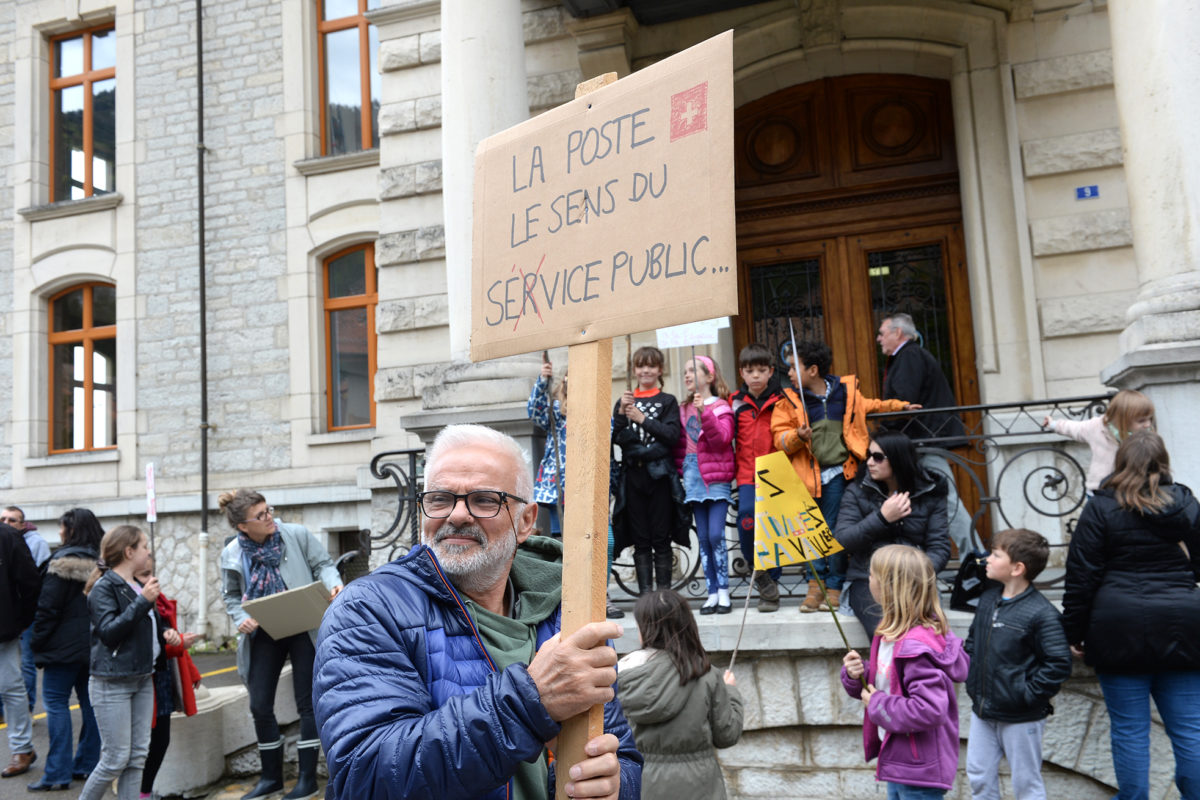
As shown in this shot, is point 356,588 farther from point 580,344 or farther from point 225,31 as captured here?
point 225,31

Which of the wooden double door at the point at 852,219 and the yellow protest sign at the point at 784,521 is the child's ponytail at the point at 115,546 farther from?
the wooden double door at the point at 852,219

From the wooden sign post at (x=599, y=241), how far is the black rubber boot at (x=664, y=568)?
4.05 metres

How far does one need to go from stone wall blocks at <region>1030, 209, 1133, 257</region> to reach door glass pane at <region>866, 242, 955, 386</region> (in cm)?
109

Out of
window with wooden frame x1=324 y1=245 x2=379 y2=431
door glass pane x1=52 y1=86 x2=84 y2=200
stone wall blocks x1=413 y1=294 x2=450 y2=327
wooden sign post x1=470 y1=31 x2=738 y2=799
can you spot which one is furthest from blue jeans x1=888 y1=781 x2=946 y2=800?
door glass pane x1=52 y1=86 x2=84 y2=200

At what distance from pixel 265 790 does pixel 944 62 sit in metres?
8.09

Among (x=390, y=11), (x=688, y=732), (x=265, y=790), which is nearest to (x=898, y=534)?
(x=688, y=732)

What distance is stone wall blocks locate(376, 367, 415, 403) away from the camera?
9.47m

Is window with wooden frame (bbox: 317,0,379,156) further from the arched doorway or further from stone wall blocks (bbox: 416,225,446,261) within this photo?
the arched doorway

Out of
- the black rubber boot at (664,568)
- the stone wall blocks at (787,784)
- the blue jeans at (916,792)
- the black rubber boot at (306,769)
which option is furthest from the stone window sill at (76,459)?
the blue jeans at (916,792)

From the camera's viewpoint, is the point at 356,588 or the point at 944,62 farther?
the point at 944,62

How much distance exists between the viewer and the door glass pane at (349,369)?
519 inches

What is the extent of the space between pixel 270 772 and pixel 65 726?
160 centimetres

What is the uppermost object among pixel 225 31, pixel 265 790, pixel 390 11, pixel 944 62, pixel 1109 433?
pixel 225 31

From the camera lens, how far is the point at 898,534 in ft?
17.2
